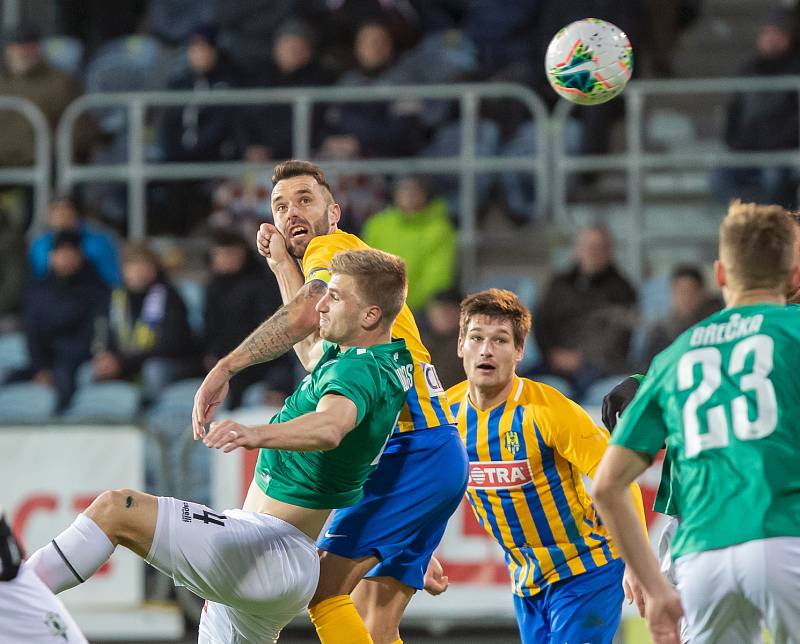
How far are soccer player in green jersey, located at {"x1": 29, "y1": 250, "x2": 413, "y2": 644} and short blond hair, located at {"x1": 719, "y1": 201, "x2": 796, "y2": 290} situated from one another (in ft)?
4.39

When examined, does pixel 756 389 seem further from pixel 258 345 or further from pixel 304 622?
pixel 304 622

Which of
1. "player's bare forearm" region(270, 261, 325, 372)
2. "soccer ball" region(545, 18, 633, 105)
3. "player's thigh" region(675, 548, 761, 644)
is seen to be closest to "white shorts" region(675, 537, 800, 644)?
"player's thigh" region(675, 548, 761, 644)

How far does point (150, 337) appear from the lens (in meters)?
11.1

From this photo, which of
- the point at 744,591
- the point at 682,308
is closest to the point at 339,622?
the point at 744,591

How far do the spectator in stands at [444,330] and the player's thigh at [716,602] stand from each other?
6.02 m

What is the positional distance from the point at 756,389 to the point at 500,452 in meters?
2.17

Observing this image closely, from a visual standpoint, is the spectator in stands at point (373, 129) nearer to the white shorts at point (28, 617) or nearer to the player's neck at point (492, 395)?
the player's neck at point (492, 395)

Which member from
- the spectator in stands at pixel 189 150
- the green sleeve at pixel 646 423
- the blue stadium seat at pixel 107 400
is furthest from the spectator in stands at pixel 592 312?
the green sleeve at pixel 646 423

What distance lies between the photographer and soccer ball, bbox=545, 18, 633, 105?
7035mm

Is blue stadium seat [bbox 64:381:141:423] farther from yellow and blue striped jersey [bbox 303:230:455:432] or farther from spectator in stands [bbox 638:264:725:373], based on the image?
yellow and blue striped jersey [bbox 303:230:455:432]

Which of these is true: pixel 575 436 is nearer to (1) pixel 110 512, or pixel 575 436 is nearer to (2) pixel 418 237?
(1) pixel 110 512

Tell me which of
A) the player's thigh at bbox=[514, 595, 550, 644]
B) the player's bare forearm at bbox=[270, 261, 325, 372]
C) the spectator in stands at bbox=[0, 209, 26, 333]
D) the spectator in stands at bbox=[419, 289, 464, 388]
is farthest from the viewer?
the spectator in stands at bbox=[0, 209, 26, 333]

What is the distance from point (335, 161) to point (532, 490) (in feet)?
19.7

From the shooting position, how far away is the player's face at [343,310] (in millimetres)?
5211
